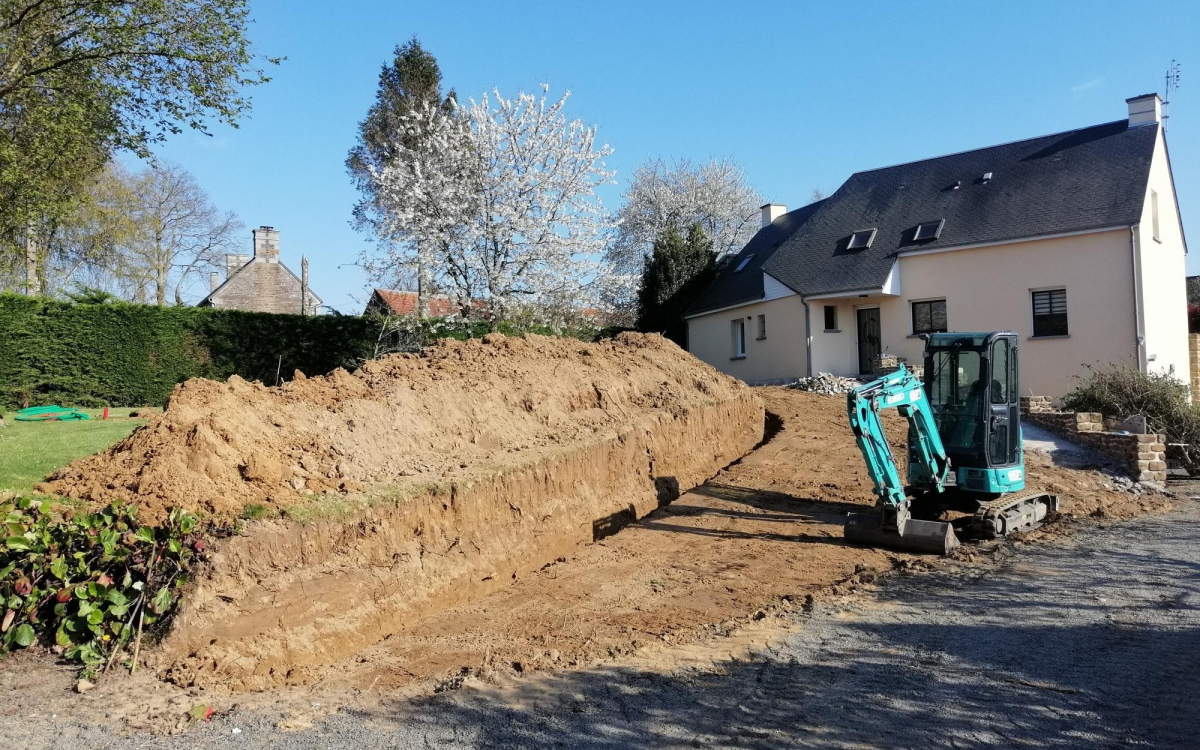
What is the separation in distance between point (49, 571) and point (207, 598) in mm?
1152

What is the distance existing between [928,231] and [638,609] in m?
18.9

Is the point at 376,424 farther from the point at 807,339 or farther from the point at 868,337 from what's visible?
the point at 868,337

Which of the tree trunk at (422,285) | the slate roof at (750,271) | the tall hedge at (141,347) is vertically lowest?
the tall hedge at (141,347)

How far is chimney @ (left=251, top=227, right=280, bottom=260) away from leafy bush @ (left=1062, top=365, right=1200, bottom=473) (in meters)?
36.9

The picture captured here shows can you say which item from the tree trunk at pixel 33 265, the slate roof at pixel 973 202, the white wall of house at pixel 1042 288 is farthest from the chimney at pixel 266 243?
the white wall of house at pixel 1042 288

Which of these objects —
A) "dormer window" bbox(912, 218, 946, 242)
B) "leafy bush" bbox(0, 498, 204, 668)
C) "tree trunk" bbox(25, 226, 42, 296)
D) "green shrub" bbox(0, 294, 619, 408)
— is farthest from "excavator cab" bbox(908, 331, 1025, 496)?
"tree trunk" bbox(25, 226, 42, 296)

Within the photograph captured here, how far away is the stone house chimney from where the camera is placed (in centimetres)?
4008

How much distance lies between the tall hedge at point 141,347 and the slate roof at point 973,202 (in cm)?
1368

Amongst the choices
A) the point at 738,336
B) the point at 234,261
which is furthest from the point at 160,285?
the point at 738,336

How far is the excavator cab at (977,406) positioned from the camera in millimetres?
9281

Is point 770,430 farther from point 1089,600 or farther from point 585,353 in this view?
point 1089,600

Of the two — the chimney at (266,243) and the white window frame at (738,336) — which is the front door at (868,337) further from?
the chimney at (266,243)

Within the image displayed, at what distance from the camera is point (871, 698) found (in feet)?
16.4

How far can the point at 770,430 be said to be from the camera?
49.0 feet
